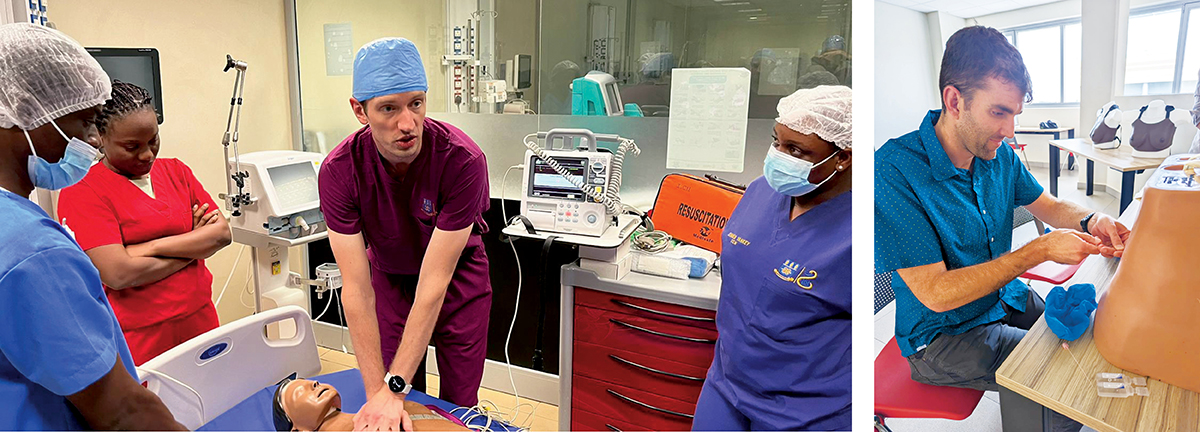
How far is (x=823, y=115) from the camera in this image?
1061 millimetres

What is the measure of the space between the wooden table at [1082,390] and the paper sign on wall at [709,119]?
2.41 feet

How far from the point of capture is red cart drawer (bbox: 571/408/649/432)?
61.2 inches

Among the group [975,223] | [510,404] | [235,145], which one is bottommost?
[510,404]

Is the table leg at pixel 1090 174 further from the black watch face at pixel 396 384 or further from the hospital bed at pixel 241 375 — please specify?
the black watch face at pixel 396 384

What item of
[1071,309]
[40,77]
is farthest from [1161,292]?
[40,77]

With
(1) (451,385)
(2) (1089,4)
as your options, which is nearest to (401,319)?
(1) (451,385)

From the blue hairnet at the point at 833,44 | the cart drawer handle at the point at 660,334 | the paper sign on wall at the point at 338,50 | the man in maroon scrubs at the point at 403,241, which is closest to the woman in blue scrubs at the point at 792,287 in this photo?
the cart drawer handle at the point at 660,334

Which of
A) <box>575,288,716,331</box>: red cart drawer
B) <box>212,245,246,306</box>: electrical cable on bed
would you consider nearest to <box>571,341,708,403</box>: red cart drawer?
<box>575,288,716,331</box>: red cart drawer

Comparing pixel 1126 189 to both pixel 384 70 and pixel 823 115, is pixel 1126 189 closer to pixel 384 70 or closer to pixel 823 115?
pixel 823 115

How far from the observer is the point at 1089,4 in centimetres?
82

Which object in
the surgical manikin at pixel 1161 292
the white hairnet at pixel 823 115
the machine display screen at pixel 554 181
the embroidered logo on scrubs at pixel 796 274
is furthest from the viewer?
the machine display screen at pixel 554 181

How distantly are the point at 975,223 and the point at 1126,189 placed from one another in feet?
0.60

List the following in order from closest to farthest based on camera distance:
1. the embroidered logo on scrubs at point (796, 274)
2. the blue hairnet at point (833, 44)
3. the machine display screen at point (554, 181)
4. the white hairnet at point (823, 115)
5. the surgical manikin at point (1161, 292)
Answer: the surgical manikin at point (1161, 292)
the white hairnet at point (823, 115)
the embroidered logo on scrubs at point (796, 274)
the blue hairnet at point (833, 44)
the machine display screen at point (554, 181)

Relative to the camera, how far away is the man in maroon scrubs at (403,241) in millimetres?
1210
